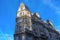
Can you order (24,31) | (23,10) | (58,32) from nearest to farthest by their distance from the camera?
(24,31) → (23,10) → (58,32)

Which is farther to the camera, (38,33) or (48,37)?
(48,37)

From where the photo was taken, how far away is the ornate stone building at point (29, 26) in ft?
213

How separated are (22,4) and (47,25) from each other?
16015mm

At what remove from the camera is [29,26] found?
66.9 m

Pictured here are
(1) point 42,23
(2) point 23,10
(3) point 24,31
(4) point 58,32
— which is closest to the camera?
(3) point 24,31

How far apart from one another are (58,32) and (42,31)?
14516 mm

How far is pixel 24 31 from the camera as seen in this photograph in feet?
210

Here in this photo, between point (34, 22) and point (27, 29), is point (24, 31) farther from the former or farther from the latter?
point (34, 22)

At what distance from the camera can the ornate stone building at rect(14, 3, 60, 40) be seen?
2557 inches

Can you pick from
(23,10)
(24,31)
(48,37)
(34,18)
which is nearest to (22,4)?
(23,10)

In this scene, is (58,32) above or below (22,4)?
below

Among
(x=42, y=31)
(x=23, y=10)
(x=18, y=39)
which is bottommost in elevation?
(x=18, y=39)

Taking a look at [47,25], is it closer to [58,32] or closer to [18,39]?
[58,32]

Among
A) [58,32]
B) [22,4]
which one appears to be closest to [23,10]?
[22,4]
